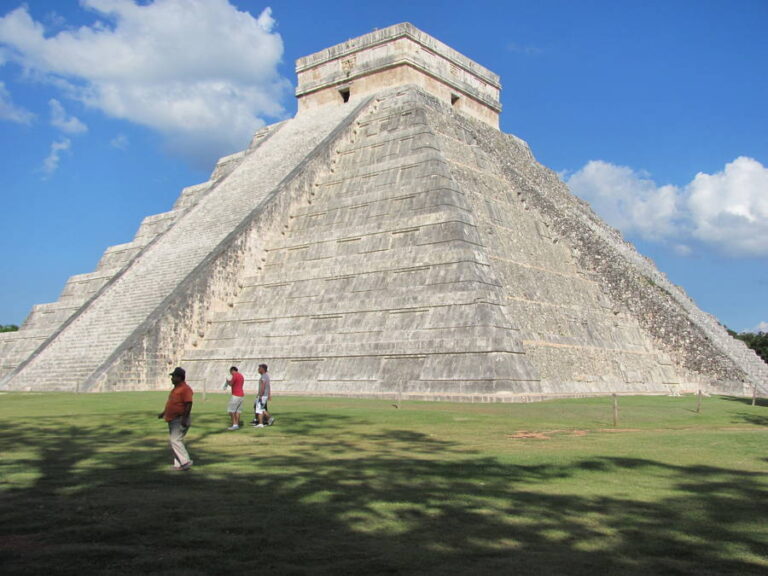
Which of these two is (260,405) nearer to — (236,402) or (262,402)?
(262,402)

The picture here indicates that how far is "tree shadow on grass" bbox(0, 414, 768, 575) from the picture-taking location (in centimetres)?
584

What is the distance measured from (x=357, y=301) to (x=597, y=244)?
10094 mm

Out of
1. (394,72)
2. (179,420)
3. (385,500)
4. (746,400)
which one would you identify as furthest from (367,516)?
(394,72)

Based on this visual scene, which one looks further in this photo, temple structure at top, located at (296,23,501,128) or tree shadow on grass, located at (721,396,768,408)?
temple structure at top, located at (296,23,501,128)

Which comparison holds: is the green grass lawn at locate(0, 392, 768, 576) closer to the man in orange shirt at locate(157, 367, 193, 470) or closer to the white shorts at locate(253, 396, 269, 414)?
the man in orange shirt at locate(157, 367, 193, 470)

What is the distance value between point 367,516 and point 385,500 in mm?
669

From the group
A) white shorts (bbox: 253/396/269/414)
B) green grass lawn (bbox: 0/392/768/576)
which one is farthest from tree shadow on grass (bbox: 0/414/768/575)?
white shorts (bbox: 253/396/269/414)

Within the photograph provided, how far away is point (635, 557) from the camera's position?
5992 mm

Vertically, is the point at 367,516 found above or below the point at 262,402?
below

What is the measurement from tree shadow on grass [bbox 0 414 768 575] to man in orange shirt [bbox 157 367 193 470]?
21cm

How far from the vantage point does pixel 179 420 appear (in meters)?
9.88

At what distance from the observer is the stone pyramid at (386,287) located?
2139 cm

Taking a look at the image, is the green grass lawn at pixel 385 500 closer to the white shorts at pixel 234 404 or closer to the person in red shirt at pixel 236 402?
the person in red shirt at pixel 236 402

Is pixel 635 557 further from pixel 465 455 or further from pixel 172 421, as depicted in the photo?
pixel 172 421
